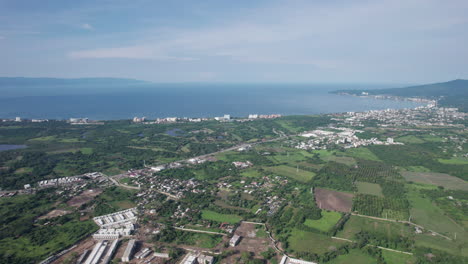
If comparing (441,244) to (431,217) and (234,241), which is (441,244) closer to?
(431,217)

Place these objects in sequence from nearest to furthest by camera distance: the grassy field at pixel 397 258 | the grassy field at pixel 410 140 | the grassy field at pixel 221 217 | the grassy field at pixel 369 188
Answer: the grassy field at pixel 397 258 < the grassy field at pixel 221 217 < the grassy field at pixel 369 188 < the grassy field at pixel 410 140

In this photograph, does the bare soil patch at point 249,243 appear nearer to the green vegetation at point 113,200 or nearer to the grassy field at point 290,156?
the green vegetation at point 113,200

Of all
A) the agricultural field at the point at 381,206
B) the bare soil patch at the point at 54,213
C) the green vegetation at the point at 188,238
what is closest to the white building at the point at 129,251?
the green vegetation at the point at 188,238

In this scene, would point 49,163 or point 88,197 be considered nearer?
point 88,197

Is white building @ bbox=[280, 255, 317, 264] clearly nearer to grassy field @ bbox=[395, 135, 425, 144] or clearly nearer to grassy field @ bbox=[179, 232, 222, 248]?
grassy field @ bbox=[179, 232, 222, 248]

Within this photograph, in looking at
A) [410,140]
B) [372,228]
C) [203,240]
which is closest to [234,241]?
[203,240]

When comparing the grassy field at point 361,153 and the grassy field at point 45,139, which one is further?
the grassy field at point 45,139

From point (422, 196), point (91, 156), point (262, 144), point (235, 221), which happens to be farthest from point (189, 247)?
point (262, 144)

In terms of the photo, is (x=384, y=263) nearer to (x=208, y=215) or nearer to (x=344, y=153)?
(x=208, y=215)
